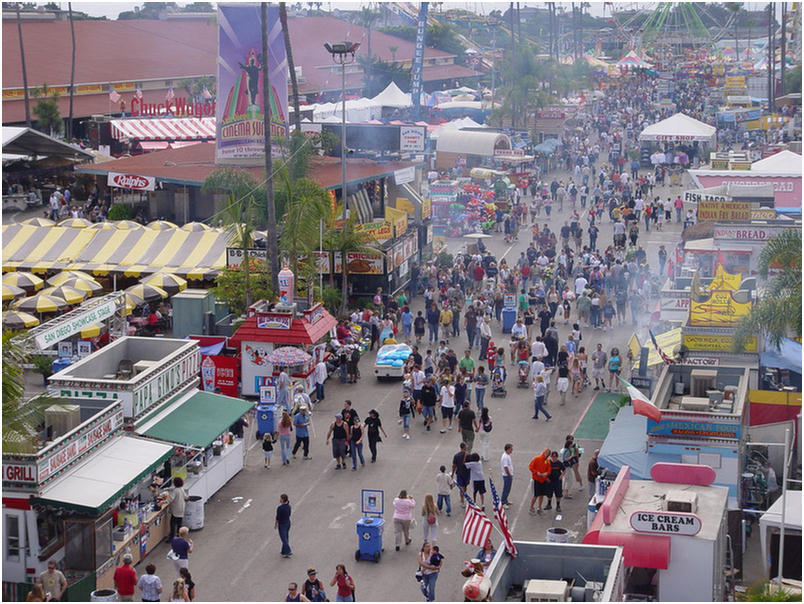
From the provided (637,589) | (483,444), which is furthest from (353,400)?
(637,589)

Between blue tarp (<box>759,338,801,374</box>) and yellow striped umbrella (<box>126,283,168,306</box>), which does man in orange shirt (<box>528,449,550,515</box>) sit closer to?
blue tarp (<box>759,338,801,374</box>)

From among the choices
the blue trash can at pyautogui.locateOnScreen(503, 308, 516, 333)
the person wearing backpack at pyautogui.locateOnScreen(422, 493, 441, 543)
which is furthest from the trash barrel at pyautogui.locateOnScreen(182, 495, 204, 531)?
the blue trash can at pyautogui.locateOnScreen(503, 308, 516, 333)

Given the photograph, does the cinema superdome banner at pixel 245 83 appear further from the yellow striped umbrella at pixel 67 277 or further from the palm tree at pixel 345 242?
the yellow striped umbrella at pixel 67 277

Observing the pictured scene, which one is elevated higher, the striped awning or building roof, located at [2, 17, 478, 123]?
building roof, located at [2, 17, 478, 123]

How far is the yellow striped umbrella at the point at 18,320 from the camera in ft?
88.7

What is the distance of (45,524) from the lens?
51.6ft

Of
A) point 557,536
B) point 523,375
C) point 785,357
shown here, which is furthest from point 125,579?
point 523,375

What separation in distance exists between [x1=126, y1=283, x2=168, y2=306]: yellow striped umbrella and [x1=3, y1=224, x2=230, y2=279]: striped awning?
1.40 m

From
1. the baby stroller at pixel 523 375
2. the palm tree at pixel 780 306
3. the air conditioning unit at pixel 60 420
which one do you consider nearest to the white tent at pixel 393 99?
the baby stroller at pixel 523 375

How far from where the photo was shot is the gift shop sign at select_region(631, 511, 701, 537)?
13719 millimetres

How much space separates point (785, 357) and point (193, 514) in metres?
10.5

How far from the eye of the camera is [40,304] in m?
28.4

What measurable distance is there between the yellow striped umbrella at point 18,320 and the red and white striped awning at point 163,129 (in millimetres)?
29120

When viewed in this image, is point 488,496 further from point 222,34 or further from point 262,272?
point 222,34
